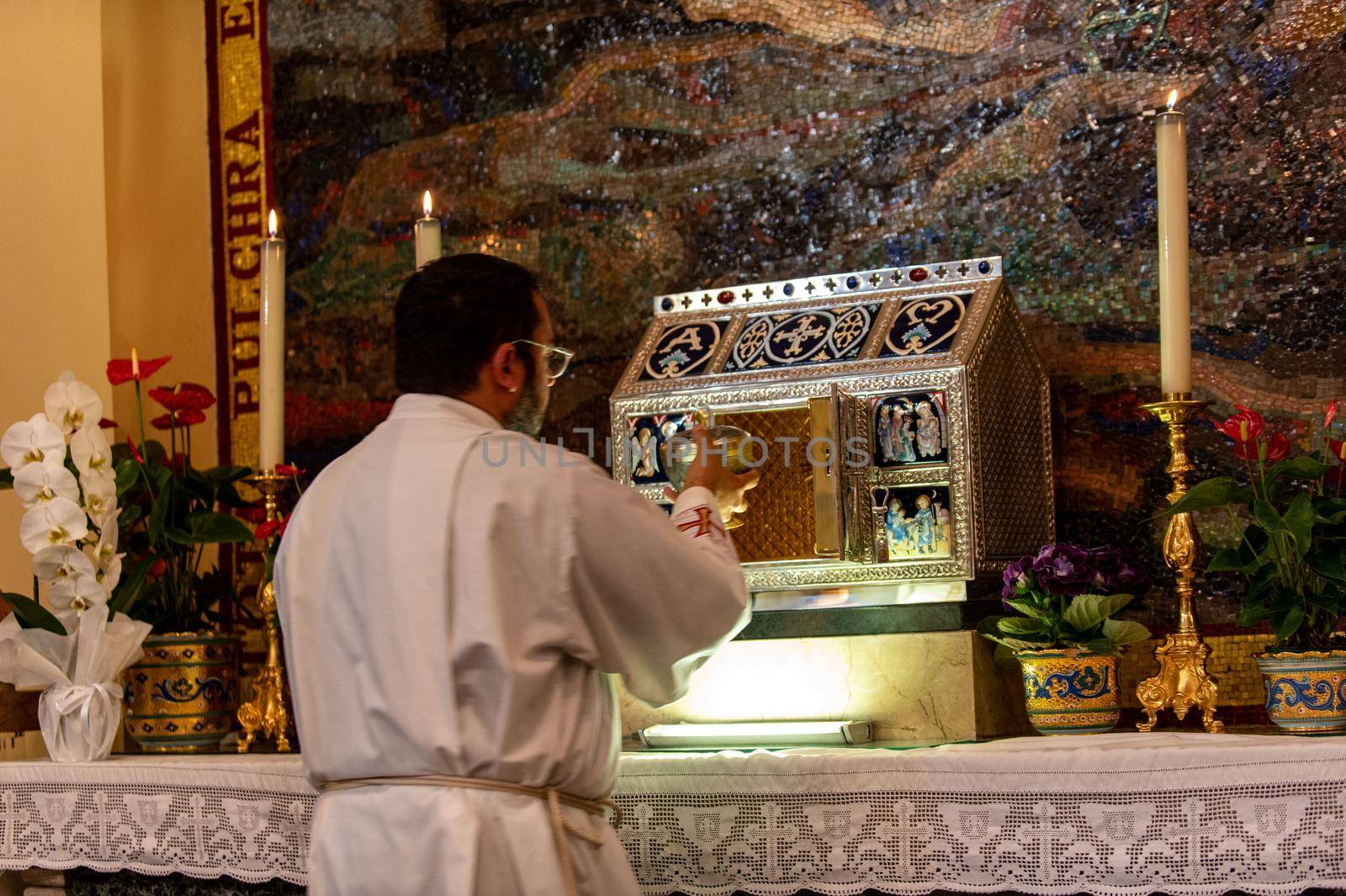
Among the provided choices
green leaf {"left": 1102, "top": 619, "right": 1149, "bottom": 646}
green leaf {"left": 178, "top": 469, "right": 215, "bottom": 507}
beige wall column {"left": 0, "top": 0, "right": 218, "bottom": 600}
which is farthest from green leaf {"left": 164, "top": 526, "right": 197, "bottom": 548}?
green leaf {"left": 1102, "top": 619, "right": 1149, "bottom": 646}

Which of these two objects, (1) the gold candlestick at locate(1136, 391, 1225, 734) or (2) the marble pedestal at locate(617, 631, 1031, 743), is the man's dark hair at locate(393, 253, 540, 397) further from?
(1) the gold candlestick at locate(1136, 391, 1225, 734)

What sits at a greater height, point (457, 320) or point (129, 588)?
point (457, 320)

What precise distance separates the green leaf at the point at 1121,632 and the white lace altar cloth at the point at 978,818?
0.25m

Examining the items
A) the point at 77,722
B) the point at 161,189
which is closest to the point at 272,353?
the point at 77,722

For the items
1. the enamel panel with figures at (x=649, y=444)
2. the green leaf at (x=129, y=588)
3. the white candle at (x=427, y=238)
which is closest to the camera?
the enamel panel with figures at (x=649, y=444)

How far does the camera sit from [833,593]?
3324mm

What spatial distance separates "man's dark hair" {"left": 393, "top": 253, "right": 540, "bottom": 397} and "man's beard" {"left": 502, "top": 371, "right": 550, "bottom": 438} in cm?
10

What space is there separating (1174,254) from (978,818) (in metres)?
1.22

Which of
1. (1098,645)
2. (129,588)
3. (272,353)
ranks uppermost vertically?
(272,353)

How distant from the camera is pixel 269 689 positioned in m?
3.84

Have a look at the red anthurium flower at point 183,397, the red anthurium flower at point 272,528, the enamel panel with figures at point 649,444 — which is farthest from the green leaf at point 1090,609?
the red anthurium flower at point 183,397

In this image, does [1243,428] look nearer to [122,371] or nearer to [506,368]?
[506,368]

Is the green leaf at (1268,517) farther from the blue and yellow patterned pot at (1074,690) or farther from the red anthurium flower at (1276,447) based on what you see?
the blue and yellow patterned pot at (1074,690)

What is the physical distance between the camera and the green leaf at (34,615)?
3.57 metres
